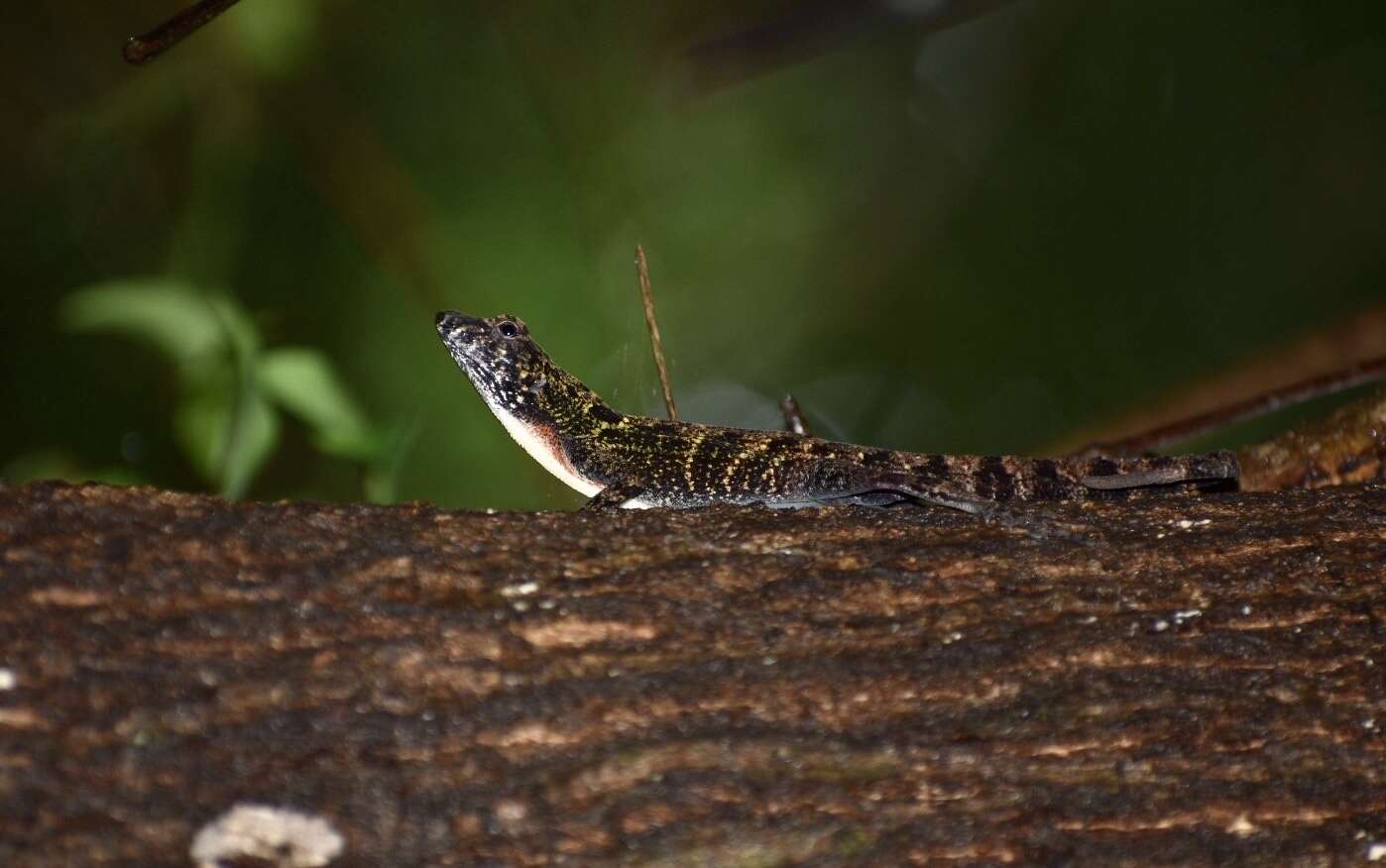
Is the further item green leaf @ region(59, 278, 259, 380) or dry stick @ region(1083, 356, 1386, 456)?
green leaf @ region(59, 278, 259, 380)

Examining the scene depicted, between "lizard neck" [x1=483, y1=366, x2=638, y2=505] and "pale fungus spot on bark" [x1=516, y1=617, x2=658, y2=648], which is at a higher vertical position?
"lizard neck" [x1=483, y1=366, x2=638, y2=505]

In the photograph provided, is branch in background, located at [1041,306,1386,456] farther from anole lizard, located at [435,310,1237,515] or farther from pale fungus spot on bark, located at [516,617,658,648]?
pale fungus spot on bark, located at [516,617,658,648]

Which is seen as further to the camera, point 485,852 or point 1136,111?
point 1136,111

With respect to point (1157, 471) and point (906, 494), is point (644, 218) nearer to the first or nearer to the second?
point (906, 494)

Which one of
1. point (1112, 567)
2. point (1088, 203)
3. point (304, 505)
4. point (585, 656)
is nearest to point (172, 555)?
point (304, 505)

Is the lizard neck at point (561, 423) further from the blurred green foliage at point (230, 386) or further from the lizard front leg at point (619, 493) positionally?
the blurred green foliage at point (230, 386)

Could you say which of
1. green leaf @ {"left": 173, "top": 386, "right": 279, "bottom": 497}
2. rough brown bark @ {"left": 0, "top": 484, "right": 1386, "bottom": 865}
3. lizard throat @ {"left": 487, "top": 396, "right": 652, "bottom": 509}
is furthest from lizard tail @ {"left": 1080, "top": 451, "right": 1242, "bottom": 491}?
green leaf @ {"left": 173, "top": 386, "right": 279, "bottom": 497}

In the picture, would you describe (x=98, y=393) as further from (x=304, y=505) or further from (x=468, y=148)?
(x=304, y=505)

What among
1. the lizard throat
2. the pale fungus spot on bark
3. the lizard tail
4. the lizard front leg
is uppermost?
the lizard throat
